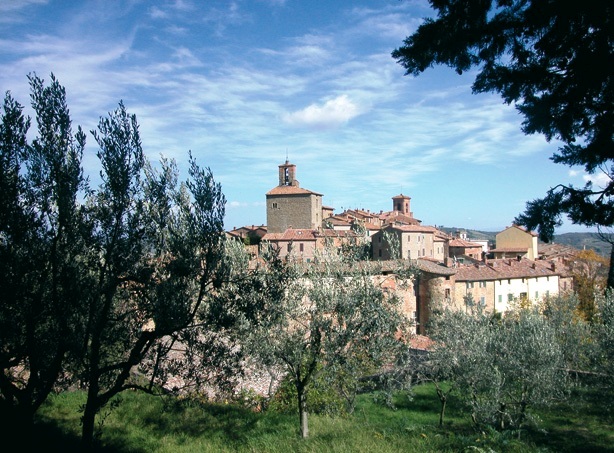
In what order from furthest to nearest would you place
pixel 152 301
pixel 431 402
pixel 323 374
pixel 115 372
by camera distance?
pixel 431 402, pixel 323 374, pixel 115 372, pixel 152 301

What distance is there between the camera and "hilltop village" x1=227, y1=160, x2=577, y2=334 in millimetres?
37344

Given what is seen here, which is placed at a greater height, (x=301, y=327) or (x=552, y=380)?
(x=301, y=327)

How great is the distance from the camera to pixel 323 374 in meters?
10.3

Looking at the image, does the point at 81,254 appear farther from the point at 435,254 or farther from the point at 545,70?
the point at 435,254

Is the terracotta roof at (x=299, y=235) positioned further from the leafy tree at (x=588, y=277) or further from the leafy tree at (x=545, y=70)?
the leafy tree at (x=545, y=70)

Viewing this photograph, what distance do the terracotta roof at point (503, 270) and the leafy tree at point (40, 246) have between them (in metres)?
37.5

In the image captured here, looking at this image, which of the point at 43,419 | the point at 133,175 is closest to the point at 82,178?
the point at 133,175

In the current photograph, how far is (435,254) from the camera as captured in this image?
63.5m

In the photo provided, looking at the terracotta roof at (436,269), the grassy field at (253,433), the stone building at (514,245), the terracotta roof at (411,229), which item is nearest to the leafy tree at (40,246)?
the grassy field at (253,433)

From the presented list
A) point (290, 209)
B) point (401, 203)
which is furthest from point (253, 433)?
point (401, 203)

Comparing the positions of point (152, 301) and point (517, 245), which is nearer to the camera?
point (152, 301)

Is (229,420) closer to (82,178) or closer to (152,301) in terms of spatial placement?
(152,301)

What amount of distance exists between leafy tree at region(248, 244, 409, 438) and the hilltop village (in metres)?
0.99

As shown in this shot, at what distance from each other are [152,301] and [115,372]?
2.18 m
